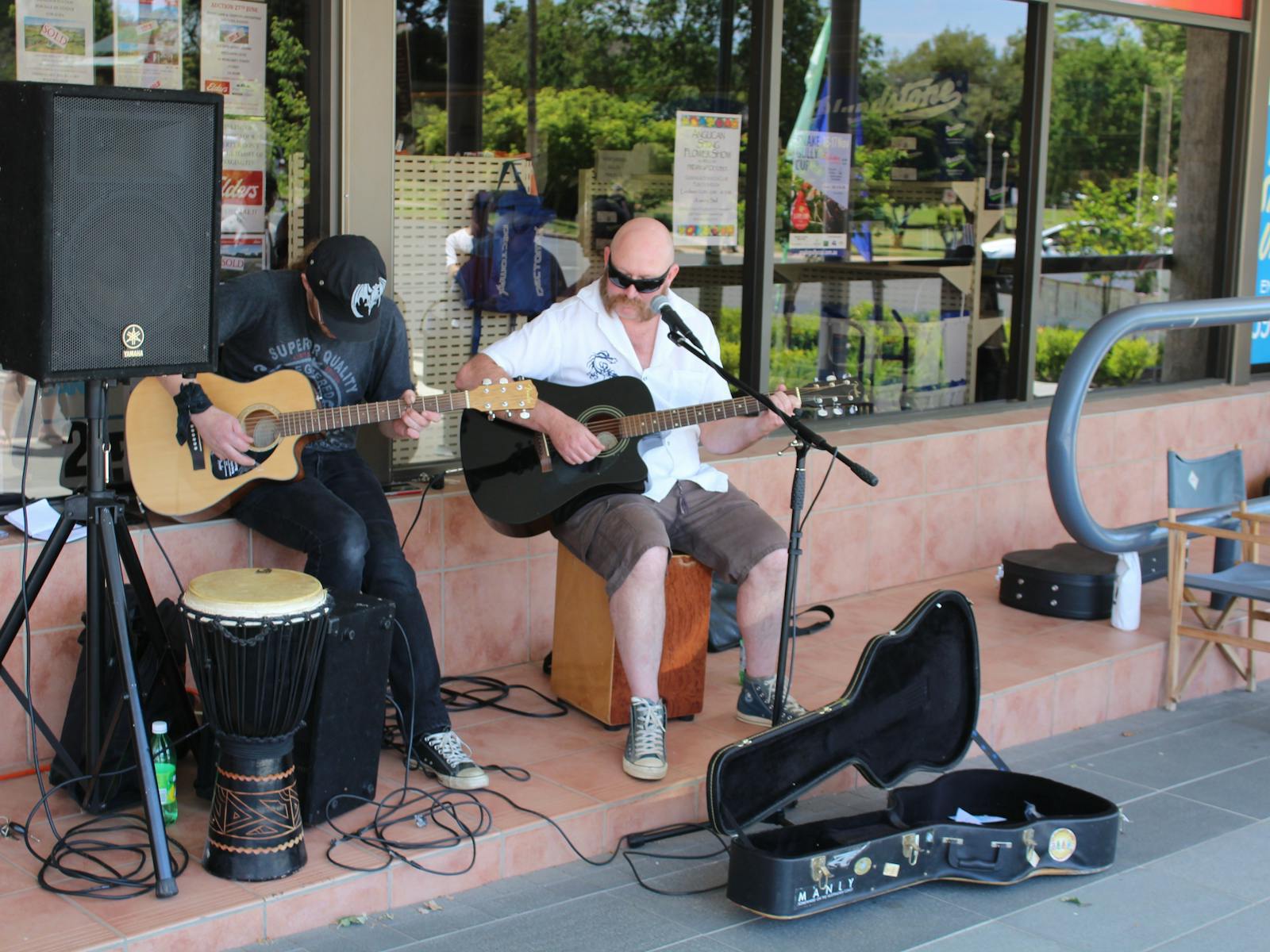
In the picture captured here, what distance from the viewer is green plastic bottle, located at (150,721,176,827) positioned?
3.42 meters

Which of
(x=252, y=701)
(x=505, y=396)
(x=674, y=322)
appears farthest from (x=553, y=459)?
(x=252, y=701)

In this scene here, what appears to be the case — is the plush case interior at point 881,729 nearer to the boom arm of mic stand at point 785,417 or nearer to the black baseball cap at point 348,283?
the boom arm of mic stand at point 785,417

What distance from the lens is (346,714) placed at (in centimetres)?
345

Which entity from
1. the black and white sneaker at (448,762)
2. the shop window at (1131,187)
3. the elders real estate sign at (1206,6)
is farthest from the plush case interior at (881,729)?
the elders real estate sign at (1206,6)

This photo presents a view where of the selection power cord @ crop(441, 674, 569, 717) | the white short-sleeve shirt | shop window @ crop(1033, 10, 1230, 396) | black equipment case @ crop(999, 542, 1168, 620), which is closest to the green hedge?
shop window @ crop(1033, 10, 1230, 396)

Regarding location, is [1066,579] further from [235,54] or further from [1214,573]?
[235,54]

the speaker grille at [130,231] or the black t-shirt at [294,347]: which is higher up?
the speaker grille at [130,231]

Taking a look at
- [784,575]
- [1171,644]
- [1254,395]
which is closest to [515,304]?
[784,575]

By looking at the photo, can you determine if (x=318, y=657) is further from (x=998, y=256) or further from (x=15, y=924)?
(x=998, y=256)

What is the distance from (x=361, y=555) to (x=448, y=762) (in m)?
0.55

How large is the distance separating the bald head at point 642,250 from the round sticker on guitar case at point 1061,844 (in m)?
1.74

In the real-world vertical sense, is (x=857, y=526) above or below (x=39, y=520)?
below

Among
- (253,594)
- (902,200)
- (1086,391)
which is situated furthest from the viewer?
(902,200)

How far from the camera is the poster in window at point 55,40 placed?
4.00m
